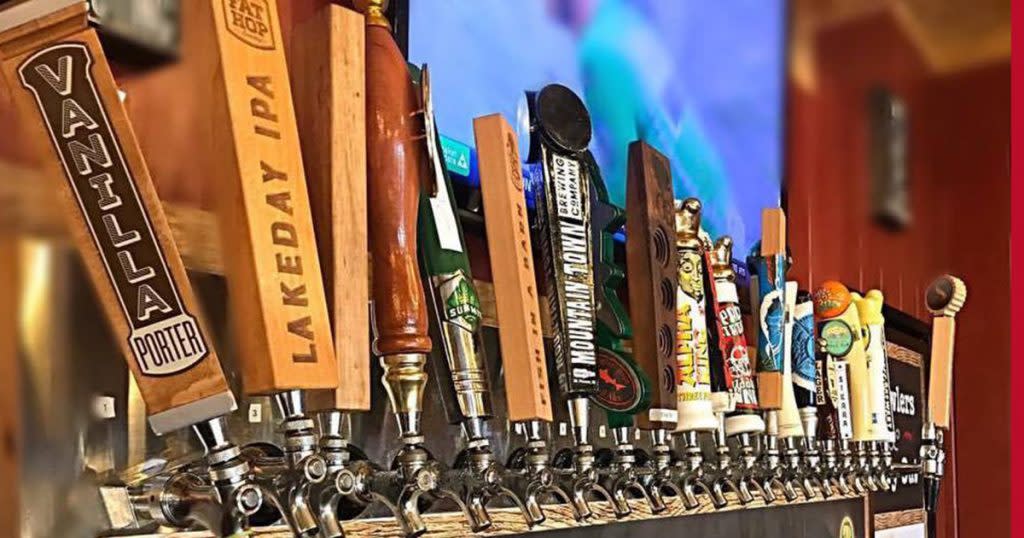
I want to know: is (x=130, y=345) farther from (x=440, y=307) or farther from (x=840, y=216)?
(x=840, y=216)

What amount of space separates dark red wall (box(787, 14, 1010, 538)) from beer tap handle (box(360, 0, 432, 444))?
5.02 ft

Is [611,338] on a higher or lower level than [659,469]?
higher

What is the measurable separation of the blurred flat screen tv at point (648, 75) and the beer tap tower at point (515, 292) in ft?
0.54

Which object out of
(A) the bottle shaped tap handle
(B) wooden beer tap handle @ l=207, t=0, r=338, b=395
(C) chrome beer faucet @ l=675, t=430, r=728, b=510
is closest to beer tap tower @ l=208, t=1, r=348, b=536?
(B) wooden beer tap handle @ l=207, t=0, r=338, b=395

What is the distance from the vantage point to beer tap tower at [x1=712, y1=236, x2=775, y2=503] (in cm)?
123

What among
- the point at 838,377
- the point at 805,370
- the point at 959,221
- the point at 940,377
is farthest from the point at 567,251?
the point at 959,221

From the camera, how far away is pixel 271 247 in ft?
2.18

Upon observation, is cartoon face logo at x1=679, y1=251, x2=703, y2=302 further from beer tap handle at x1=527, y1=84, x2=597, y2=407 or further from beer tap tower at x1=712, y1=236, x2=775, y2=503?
beer tap handle at x1=527, y1=84, x2=597, y2=407

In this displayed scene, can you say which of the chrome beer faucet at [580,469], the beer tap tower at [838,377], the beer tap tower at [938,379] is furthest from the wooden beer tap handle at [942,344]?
the chrome beer faucet at [580,469]

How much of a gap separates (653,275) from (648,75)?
0.55m

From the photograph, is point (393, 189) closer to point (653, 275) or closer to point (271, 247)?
point (271, 247)

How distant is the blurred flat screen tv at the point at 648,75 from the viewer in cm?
114

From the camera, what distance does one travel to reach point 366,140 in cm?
81

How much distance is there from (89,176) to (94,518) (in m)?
0.19
